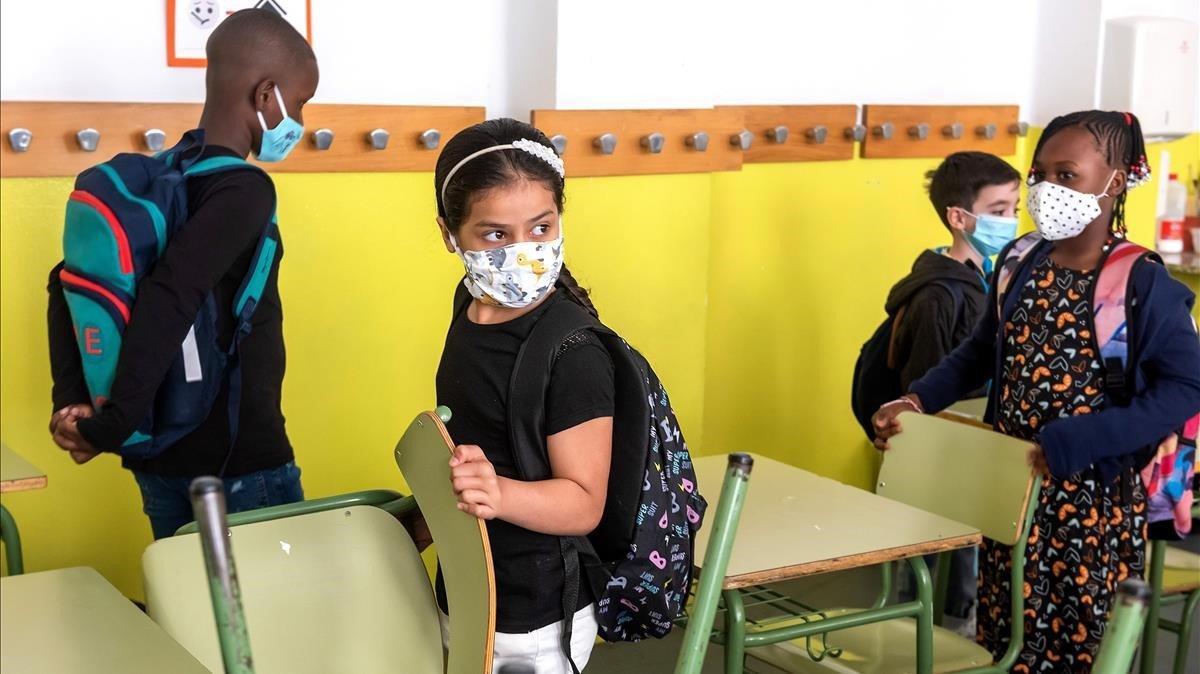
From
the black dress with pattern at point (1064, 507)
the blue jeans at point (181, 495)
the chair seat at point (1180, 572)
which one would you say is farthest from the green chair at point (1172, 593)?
the blue jeans at point (181, 495)

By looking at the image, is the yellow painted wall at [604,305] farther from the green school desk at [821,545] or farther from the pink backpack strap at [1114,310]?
the pink backpack strap at [1114,310]

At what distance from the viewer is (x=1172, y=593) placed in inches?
108

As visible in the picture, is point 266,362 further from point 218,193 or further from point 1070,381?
point 1070,381

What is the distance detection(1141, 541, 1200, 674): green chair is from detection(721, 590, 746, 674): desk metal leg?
3.23 feet

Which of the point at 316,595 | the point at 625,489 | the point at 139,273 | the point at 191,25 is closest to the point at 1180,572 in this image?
the point at 625,489

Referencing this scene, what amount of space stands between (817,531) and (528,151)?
36.4 inches

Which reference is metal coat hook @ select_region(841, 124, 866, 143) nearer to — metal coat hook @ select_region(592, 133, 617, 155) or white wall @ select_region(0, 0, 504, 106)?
metal coat hook @ select_region(592, 133, 617, 155)

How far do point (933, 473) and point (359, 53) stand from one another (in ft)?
5.44

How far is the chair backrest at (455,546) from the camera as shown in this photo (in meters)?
1.41

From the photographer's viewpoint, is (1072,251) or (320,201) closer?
(1072,251)

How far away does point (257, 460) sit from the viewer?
7.07ft

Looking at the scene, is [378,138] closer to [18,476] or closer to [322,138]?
[322,138]

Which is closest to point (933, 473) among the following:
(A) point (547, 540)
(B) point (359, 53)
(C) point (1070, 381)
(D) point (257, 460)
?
(C) point (1070, 381)

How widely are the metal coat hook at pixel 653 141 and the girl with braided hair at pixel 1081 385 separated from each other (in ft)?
3.42
